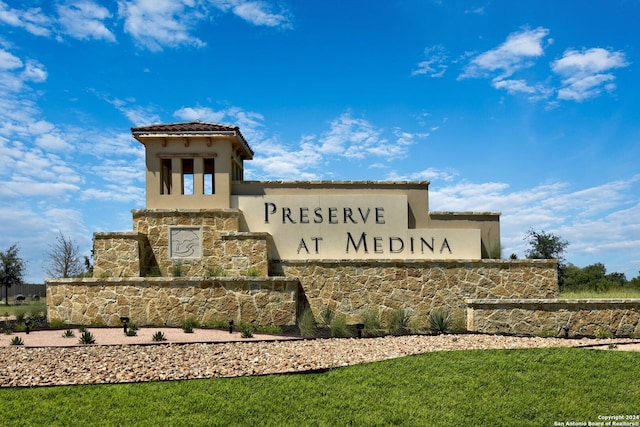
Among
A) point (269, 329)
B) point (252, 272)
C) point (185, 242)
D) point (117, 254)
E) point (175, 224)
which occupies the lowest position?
point (269, 329)

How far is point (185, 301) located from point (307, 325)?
4.70m

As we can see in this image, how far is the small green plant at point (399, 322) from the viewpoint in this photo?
17.6m

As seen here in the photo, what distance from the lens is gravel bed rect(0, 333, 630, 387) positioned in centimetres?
1105

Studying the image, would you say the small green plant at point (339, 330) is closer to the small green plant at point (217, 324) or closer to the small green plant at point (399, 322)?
the small green plant at point (399, 322)

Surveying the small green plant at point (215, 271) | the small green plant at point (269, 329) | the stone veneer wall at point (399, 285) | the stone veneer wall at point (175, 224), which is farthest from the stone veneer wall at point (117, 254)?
the small green plant at point (269, 329)

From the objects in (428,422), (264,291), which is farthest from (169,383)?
(264,291)

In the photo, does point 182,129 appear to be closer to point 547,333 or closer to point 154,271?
point 154,271

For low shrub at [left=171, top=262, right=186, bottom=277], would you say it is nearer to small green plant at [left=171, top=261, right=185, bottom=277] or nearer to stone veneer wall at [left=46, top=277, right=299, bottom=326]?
small green plant at [left=171, top=261, right=185, bottom=277]

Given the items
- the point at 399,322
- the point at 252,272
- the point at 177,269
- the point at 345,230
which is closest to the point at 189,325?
the point at 252,272

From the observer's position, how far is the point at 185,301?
19078 mm

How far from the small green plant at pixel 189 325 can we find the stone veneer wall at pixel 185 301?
17cm

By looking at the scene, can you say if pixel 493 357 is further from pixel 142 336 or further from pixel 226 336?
pixel 142 336

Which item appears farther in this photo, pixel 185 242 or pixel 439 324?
pixel 185 242

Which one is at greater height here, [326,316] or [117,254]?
[117,254]
